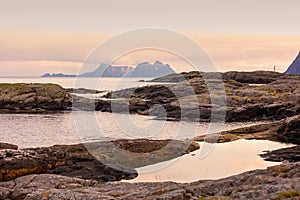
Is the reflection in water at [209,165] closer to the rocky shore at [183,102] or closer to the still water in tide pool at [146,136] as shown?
the still water in tide pool at [146,136]

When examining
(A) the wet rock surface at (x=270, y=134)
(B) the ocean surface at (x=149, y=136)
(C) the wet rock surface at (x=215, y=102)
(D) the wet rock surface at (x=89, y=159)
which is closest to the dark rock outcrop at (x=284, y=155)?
(B) the ocean surface at (x=149, y=136)

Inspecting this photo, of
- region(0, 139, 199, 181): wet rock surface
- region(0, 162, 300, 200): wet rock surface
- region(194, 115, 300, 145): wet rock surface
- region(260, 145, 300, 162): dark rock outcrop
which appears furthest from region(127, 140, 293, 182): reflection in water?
region(0, 162, 300, 200): wet rock surface

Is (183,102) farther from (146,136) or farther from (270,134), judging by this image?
(270,134)

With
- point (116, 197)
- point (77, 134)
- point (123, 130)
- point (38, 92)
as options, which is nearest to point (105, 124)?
point (123, 130)

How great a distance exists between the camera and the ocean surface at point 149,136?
44.3m

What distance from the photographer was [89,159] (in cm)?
4700

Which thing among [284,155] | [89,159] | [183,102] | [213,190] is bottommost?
[89,159]

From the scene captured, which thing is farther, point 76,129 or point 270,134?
point 76,129

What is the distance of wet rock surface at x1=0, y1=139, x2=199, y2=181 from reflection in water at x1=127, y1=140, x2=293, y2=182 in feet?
6.91

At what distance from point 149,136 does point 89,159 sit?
122 ft

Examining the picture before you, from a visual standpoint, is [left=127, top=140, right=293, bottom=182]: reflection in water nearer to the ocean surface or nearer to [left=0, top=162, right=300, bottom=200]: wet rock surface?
the ocean surface

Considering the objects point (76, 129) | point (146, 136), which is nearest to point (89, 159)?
point (146, 136)

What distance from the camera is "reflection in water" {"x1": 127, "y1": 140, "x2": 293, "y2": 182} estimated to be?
135 ft

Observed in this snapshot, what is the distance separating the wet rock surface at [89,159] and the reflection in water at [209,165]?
2.11 m
